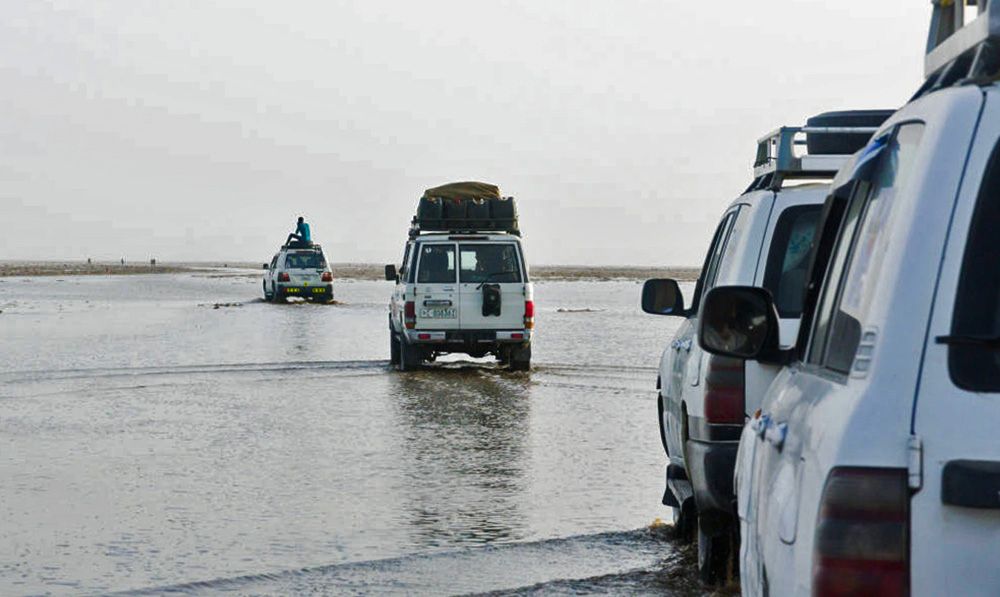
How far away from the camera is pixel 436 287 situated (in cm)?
2103

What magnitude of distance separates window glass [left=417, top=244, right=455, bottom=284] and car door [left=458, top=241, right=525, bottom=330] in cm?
14

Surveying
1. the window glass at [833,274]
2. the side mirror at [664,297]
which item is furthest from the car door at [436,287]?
the window glass at [833,274]

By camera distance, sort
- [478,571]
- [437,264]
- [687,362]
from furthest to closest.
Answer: [437,264] < [478,571] < [687,362]

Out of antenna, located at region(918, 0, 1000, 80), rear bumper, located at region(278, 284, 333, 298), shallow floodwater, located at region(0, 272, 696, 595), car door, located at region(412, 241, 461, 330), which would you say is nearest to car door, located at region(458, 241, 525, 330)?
car door, located at region(412, 241, 461, 330)

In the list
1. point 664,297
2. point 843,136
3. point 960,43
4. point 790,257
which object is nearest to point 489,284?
point 664,297

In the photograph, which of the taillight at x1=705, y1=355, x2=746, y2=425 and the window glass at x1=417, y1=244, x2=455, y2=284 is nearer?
the taillight at x1=705, y1=355, x2=746, y2=425

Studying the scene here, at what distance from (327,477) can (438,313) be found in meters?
9.96

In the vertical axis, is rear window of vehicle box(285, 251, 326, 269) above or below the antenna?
below

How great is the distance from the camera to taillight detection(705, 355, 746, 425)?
685 centimetres

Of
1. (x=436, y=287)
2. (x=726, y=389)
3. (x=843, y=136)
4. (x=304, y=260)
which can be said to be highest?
(x=843, y=136)

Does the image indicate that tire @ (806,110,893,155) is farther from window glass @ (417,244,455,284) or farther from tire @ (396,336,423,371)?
tire @ (396,336,423,371)

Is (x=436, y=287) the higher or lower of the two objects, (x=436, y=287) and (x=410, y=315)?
the higher

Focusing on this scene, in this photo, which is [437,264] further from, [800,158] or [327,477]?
[800,158]

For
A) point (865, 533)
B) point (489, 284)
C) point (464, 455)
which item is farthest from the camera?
point (489, 284)
